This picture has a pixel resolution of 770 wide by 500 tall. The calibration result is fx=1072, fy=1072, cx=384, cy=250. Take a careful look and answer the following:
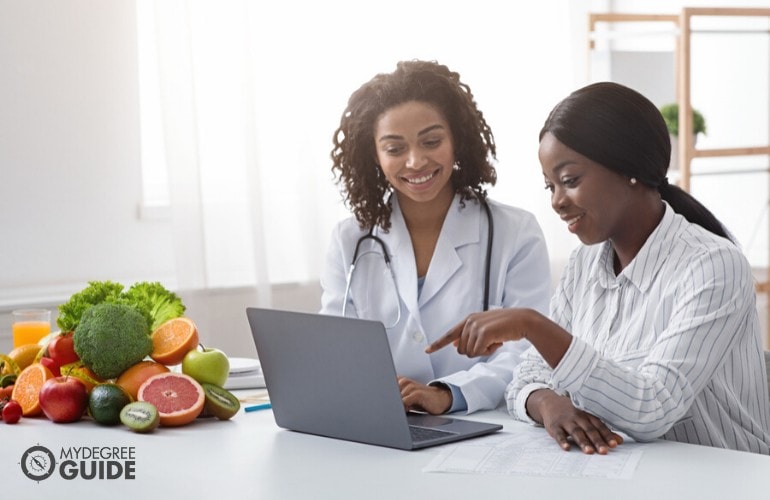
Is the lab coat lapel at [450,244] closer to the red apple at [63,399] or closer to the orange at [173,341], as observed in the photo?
the orange at [173,341]

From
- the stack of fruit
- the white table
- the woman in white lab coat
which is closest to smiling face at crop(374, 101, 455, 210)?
the woman in white lab coat

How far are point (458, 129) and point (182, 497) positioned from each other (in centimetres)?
126

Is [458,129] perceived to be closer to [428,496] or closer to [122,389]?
[122,389]

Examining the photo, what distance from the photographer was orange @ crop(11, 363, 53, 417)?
1906 mm

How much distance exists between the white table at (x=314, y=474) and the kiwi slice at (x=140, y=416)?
0.02 meters

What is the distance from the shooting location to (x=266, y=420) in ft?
6.10

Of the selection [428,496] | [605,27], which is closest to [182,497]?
[428,496]

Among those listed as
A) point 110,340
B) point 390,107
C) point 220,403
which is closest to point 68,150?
point 390,107

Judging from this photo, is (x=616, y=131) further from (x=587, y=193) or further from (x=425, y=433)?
(x=425, y=433)

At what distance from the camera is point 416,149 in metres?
2.34

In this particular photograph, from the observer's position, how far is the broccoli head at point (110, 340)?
6.11 ft

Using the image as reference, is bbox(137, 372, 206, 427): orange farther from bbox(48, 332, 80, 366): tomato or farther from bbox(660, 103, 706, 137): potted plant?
bbox(660, 103, 706, 137): potted plant

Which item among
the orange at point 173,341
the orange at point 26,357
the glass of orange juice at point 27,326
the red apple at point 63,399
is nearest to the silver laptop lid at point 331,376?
the orange at point 173,341

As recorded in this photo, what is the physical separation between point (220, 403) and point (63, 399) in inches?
10.5
